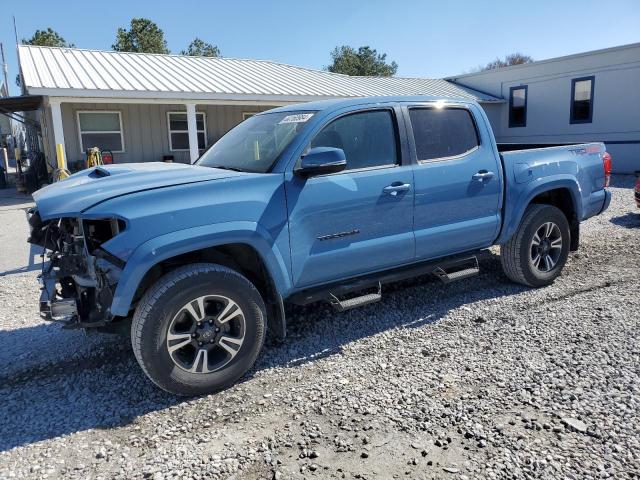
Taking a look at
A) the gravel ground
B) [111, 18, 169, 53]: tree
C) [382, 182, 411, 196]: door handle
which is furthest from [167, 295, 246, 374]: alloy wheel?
[111, 18, 169, 53]: tree

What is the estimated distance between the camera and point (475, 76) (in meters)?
23.5

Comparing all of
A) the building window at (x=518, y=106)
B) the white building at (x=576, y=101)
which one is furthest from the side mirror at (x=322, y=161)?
the building window at (x=518, y=106)

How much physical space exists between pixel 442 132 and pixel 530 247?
1.64 meters

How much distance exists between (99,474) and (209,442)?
0.58 metres

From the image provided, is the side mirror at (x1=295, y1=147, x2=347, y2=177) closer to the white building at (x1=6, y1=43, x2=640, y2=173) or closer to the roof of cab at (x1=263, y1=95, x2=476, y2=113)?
the roof of cab at (x1=263, y1=95, x2=476, y2=113)

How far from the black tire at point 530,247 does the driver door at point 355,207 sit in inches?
58.6

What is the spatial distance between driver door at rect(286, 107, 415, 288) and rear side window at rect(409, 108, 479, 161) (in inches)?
10.2

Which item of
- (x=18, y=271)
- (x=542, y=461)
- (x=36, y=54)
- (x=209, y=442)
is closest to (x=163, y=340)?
(x=209, y=442)

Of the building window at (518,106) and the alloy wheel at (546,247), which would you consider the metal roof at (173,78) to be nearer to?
the building window at (518,106)

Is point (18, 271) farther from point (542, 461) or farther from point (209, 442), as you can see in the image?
point (542, 461)

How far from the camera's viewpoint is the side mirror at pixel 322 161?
352 centimetres

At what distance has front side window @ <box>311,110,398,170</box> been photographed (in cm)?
397

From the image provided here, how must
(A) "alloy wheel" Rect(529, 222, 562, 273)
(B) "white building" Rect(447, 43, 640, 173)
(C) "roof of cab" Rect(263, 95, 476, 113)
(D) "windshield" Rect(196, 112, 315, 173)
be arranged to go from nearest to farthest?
1. (D) "windshield" Rect(196, 112, 315, 173)
2. (C) "roof of cab" Rect(263, 95, 476, 113)
3. (A) "alloy wheel" Rect(529, 222, 562, 273)
4. (B) "white building" Rect(447, 43, 640, 173)

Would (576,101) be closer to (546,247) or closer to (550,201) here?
(550,201)
